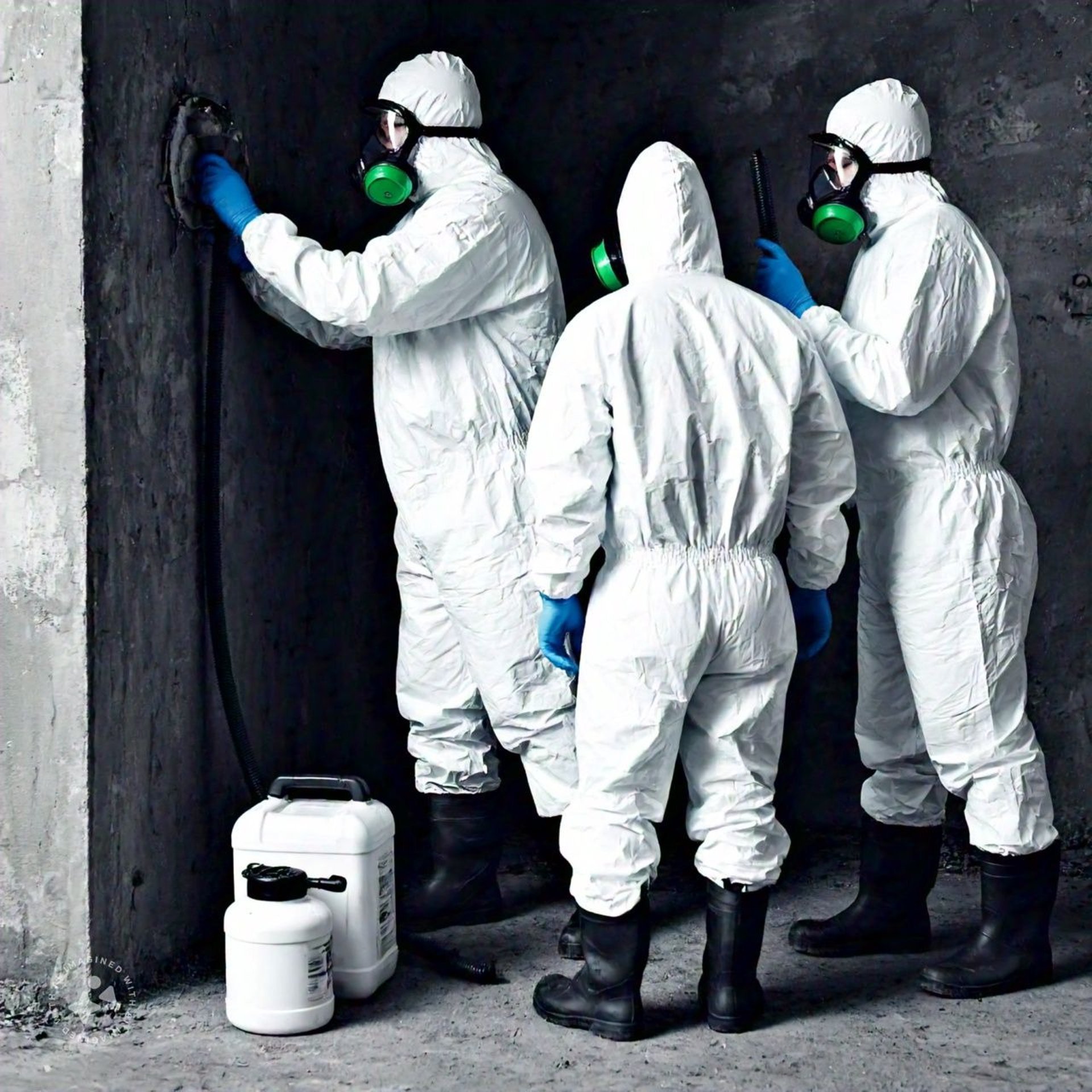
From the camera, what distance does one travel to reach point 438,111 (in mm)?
2557

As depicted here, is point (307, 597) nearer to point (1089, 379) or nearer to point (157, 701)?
point (157, 701)

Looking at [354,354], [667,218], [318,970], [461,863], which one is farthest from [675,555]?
[354,354]

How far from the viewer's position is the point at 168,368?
2334mm

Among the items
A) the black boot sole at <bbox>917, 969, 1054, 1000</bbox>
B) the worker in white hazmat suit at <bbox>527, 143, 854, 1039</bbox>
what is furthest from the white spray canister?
the black boot sole at <bbox>917, 969, 1054, 1000</bbox>

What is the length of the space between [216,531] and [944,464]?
1250mm

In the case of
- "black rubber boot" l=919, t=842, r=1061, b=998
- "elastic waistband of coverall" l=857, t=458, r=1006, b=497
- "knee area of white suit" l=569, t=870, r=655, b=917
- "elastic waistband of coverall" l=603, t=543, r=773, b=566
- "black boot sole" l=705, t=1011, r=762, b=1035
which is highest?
"elastic waistband of coverall" l=857, t=458, r=1006, b=497

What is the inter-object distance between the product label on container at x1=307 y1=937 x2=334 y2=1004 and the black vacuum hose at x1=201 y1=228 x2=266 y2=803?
35cm

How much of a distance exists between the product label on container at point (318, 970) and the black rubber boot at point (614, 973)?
40 cm

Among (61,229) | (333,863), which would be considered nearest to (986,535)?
(333,863)

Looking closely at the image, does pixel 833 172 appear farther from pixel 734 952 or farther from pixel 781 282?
pixel 734 952

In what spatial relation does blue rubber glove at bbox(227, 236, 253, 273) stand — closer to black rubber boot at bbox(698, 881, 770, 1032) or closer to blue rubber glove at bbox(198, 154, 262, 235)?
blue rubber glove at bbox(198, 154, 262, 235)

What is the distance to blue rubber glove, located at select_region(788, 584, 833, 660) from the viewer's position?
7.73 ft

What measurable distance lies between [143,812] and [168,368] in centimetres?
73

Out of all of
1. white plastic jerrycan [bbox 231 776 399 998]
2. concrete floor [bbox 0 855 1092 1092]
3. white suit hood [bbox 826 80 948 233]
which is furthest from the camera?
white suit hood [bbox 826 80 948 233]
